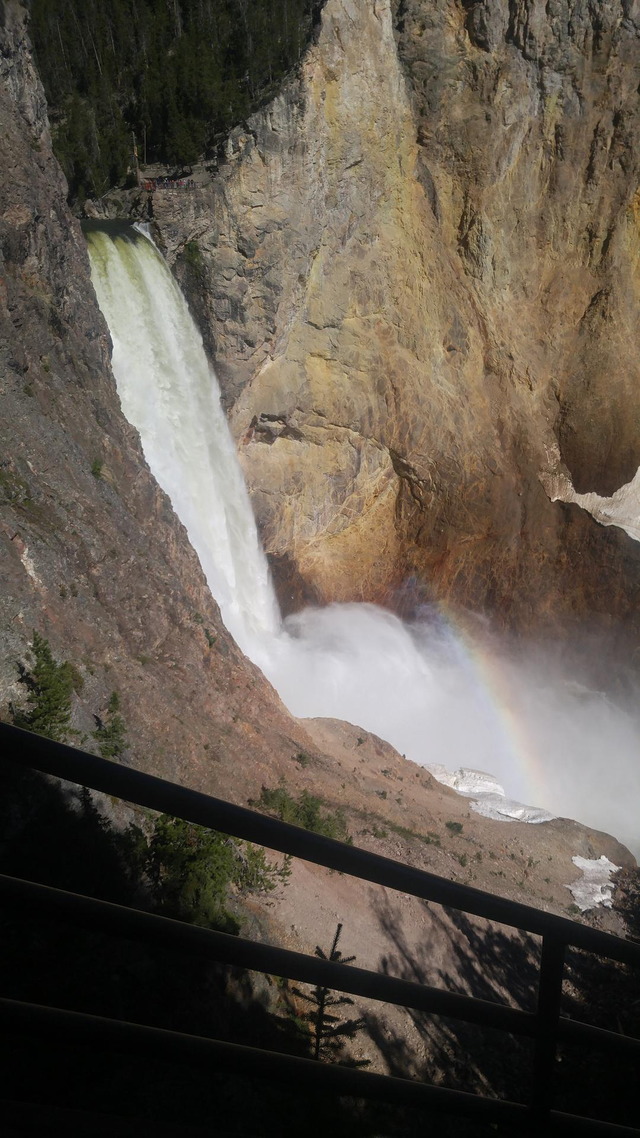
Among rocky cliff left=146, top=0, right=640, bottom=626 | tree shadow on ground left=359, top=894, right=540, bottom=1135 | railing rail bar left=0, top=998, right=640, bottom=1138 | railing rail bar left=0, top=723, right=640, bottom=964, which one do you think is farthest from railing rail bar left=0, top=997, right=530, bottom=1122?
rocky cliff left=146, top=0, right=640, bottom=626

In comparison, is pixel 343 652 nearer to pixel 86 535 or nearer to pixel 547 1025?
pixel 86 535

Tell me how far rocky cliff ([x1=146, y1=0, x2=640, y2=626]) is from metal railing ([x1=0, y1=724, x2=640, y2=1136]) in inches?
564

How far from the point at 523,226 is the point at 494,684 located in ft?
40.2

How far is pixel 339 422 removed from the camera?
17500mm

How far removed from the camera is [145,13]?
47.8 feet

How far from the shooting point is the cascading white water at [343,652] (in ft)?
41.6

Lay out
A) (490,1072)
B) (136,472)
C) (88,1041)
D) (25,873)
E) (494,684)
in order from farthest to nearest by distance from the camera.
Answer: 1. (494,684)
2. (136,472)
3. (490,1072)
4. (25,873)
5. (88,1041)

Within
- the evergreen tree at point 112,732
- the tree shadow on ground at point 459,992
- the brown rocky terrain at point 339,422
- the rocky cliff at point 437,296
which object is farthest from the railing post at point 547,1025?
the rocky cliff at point 437,296

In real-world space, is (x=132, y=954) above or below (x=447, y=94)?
below

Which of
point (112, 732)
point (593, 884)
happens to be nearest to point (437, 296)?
point (593, 884)

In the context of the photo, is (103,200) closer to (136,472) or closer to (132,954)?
(136,472)

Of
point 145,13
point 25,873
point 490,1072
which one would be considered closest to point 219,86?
point 145,13

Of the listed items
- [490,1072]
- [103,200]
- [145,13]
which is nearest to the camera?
[490,1072]

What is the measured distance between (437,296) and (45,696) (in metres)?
15.5
